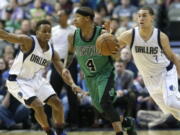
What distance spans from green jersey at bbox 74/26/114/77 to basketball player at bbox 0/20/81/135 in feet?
1.31

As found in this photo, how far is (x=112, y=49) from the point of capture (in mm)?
7938

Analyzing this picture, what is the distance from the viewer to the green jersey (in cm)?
834

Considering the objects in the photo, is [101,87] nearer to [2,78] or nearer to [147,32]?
[147,32]

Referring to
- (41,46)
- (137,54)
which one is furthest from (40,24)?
(137,54)

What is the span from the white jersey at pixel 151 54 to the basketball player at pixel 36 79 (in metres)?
1.15

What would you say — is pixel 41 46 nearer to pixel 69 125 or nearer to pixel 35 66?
pixel 35 66

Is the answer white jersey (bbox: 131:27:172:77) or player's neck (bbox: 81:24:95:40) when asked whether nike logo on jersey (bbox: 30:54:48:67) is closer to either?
player's neck (bbox: 81:24:95:40)

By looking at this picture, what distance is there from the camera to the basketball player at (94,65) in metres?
8.09

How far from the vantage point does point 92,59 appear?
27.5ft

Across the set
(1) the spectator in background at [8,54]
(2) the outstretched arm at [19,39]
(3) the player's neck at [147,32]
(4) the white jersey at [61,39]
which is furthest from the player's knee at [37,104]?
(1) the spectator in background at [8,54]

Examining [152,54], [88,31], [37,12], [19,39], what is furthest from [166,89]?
[37,12]

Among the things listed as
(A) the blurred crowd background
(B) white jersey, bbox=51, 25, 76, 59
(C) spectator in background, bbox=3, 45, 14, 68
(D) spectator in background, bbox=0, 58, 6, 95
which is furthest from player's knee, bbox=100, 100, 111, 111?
(C) spectator in background, bbox=3, 45, 14, 68

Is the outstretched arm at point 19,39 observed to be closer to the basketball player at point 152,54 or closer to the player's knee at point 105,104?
the basketball player at point 152,54

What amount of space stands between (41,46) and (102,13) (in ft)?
18.6
